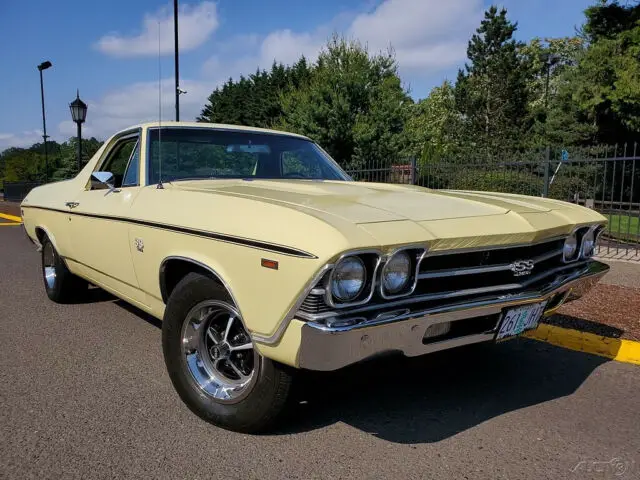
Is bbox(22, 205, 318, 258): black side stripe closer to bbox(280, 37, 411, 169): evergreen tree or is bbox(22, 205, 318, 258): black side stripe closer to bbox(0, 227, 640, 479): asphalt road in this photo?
bbox(0, 227, 640, 479): asphalt road

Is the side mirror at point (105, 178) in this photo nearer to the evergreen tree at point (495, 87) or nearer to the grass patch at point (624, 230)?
the grass patch at point (624, 230)

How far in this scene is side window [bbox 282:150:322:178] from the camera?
13.2ft

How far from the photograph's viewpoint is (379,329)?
2064mm

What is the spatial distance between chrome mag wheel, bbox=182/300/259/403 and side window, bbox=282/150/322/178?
61.8 inches

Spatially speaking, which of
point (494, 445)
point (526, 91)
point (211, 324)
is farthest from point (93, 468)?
point (526, 91)

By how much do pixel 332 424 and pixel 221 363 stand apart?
2.13 feet

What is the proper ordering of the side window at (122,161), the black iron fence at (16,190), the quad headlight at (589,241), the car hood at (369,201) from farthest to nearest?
the black iron fence at (16,190) < the side window at (122,161) < the quad headlight at (589,241) < the car hood at (369,201)

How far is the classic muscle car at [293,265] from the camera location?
6.75ft

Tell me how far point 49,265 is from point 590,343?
Result: 494 centimetres

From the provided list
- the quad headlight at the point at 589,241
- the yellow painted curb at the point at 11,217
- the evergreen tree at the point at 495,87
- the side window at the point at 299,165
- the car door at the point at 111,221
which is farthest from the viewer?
the evergreen tree at the point at 495,87

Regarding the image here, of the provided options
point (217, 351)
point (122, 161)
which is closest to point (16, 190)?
point (122, 161)

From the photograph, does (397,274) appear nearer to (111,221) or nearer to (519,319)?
(519,319)

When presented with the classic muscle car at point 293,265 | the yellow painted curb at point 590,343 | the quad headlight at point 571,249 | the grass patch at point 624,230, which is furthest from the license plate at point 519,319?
the grass patch at point 624,230

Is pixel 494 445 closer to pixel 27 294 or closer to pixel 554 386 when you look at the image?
pixel 554 386
